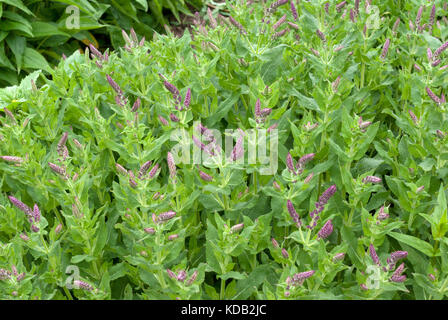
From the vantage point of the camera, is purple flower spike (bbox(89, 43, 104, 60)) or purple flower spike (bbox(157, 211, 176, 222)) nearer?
purple flower spike (bbox(157, 211, 176, 222))

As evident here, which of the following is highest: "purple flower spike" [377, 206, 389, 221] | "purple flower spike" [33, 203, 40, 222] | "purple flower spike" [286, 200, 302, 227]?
"purple flower spike" [33, 203, 40, 222]

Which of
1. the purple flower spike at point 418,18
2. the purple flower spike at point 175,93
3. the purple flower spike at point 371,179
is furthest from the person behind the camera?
the purple flower spike at point 418,18

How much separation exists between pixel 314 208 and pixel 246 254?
11.2 inches

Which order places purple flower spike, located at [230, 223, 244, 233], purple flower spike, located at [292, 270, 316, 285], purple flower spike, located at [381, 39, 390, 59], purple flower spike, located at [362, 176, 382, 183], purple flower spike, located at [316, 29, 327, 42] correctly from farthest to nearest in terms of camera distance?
1. purple flower spike, located at [381, 39, 390, 59]
2. purple flower spike, located at [316, 29, 327, 42]
3. purple flower spike, located at [362, 176, 382, 183]
4. purple flower spike, located at [230, 223, 244, 233]
5. purple flower spike, located at [292, 270, 316, 285]

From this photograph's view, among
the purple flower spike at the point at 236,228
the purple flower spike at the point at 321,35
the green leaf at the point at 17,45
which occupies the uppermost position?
the green leaf at the point at 17,45

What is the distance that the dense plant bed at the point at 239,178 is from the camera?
160 centimetres

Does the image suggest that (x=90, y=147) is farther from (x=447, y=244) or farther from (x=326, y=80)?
(x=447, y=244)

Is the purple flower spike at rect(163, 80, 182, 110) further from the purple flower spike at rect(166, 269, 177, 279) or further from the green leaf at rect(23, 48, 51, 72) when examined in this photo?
the green leaf at rect(23, 48, 51, 72)

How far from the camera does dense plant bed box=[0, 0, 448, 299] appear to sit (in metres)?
1.60

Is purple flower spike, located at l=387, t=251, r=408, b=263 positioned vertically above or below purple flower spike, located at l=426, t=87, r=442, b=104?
below

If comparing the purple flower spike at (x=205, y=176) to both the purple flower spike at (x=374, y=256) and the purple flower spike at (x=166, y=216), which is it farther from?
the purple flower spike at (x=374, y=256)
